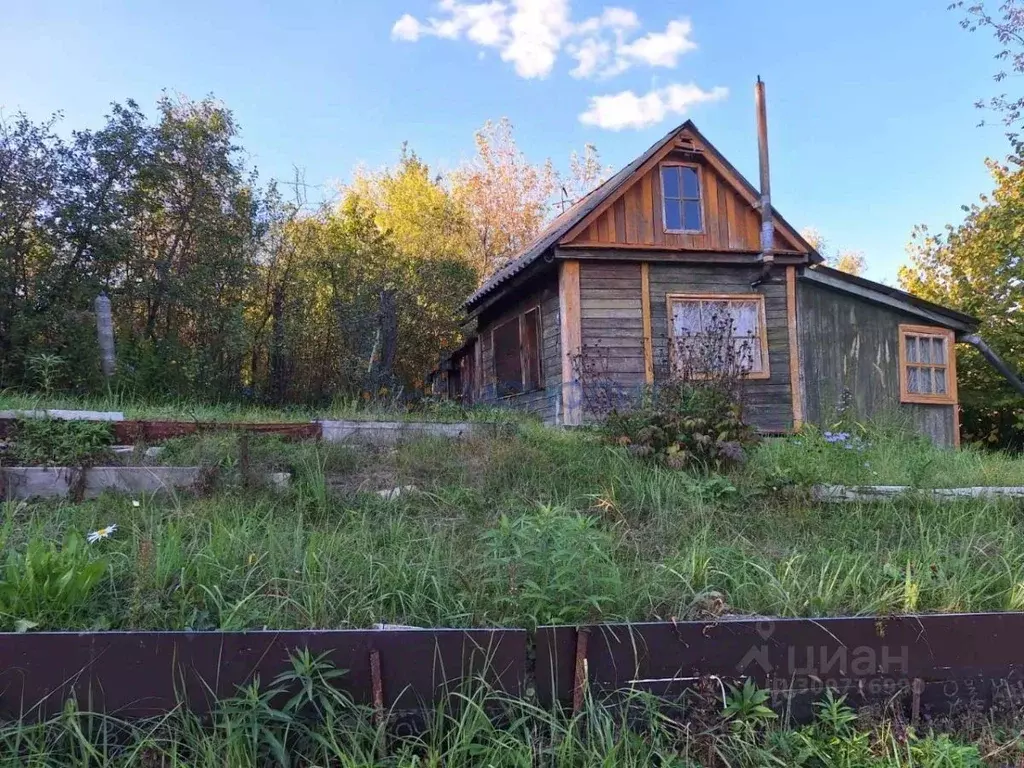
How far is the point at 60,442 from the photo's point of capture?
15.3 ft

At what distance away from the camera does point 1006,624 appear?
2.93 meters

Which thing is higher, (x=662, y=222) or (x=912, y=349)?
(x=662, y=222)

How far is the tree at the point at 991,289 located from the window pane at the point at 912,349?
653 centimetres

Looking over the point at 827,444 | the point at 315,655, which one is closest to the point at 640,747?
the point at 315,655

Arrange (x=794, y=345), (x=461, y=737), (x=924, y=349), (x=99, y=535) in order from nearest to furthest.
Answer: (x=461, y=737) < (x=99, y=535) < (x=794, y=345) < (x=924, y=349)

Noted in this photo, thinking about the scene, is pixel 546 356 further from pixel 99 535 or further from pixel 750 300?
pixel 99 535

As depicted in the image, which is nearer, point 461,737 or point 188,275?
point 461,737

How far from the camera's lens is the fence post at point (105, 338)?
7734 mm

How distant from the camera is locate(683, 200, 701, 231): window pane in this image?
1040 centimetres

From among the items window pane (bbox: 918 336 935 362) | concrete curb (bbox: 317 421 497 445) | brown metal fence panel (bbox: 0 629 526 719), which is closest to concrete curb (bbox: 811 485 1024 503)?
concrete curb (bbox: 317 421 497 445)

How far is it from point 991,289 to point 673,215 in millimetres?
11742

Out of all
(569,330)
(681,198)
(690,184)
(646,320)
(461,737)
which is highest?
(690,184)

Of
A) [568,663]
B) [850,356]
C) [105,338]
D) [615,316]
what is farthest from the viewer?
[850,356]

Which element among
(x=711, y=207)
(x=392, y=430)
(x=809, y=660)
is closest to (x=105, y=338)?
(x=392, y=430)
